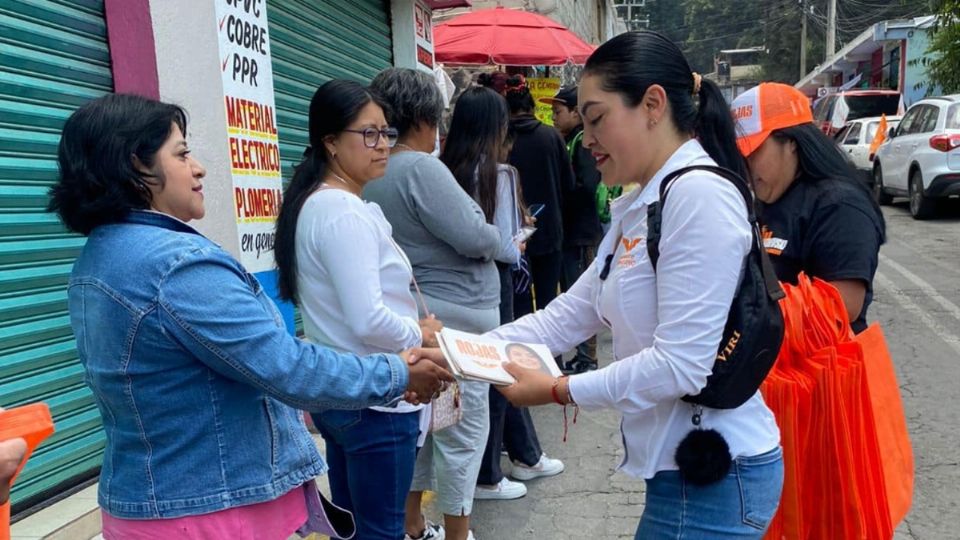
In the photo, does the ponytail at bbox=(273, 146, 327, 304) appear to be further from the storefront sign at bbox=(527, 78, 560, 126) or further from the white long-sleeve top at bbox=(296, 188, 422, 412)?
the storefront sign at bbox=(527, 78, 560, 126)

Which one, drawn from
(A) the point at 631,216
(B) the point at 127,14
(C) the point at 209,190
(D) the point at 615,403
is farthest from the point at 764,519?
(B) the point at 127,14

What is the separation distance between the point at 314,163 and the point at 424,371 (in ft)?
2.75

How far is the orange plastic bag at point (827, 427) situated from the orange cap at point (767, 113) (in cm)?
57

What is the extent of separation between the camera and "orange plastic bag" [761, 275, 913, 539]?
2016 mm

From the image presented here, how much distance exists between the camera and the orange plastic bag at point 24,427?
1.40 m

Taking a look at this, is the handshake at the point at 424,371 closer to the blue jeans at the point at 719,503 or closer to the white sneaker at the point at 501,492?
the blue jeans at the point at 719,503

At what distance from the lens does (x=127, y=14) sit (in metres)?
3.41

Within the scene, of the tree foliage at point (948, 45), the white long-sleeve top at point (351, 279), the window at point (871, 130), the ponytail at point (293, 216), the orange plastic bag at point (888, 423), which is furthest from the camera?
the window at point (871, 130)

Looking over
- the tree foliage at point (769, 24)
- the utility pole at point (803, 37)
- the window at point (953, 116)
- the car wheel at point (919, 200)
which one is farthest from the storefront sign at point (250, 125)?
the utility pole at point (803, 37)

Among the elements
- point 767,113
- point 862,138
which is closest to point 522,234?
point 767,113

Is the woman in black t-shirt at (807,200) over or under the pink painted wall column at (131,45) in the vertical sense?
under

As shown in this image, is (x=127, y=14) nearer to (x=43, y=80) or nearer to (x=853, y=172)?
(x=43, y=80)

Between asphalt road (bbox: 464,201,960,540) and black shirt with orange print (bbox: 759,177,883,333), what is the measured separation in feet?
5.24

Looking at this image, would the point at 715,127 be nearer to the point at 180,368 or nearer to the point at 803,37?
the point at 180,368
